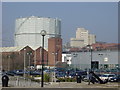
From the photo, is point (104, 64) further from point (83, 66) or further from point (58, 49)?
point (58, 49)

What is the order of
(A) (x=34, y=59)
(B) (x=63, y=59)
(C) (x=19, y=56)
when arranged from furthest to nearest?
1. (B) (x=63, y=59)
2. (A) (x=34, y=59)
3. (C) (x=19, y=56)

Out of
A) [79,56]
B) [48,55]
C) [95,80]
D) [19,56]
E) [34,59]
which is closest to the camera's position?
[95,80]

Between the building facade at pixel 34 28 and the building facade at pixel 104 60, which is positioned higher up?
the building facade at pixel 34 28

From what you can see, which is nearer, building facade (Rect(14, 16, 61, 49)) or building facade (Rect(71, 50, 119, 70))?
building facade (Rect(71, 50, 119, 70))

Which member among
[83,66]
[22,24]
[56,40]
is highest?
[22,24]

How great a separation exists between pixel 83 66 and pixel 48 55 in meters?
29.9

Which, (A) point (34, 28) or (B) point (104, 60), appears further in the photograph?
(A) point (34, 28)

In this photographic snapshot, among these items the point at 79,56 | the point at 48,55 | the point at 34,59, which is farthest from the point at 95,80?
the point at 48,55

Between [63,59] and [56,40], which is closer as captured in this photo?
[56,40]

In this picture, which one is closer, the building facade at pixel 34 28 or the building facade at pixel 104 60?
the building facade at pixel 104 60

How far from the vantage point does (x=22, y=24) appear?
15250 centimetres

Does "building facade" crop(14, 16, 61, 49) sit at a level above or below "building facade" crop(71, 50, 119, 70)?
above

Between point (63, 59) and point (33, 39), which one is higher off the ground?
point (33, 39)

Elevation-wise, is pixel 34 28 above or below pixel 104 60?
above
